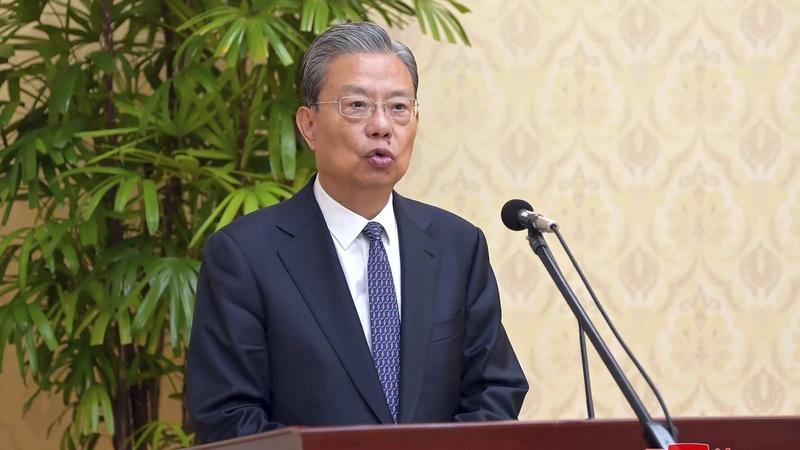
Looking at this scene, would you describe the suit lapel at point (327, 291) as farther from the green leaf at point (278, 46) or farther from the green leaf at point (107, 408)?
the green leaf at point (107, 408)

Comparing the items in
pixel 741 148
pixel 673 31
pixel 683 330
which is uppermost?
pixel 673 31

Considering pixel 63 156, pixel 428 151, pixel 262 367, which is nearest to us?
pixel 262 367

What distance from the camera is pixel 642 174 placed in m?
4.32

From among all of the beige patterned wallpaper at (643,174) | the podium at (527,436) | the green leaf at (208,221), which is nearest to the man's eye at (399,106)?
the podium at (527,436)

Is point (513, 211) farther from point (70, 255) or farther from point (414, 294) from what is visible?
point (70, 255)

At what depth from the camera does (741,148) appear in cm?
435

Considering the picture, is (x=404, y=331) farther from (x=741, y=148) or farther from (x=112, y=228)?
(x=741, y=148)

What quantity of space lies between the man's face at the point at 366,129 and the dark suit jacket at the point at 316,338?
0.13 meters

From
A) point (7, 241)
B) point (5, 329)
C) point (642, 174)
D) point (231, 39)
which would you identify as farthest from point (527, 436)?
point (642, 174)

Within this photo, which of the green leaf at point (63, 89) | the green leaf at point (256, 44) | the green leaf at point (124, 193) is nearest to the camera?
the green leaf at point (256, 44)

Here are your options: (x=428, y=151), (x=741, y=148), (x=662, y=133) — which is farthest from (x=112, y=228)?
(x=741, y=148)

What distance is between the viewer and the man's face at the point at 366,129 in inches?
90.2

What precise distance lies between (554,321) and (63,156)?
180 cm

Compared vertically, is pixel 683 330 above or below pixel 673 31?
below
